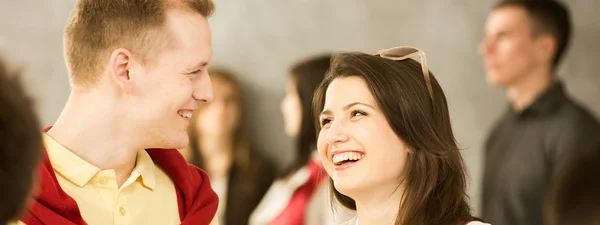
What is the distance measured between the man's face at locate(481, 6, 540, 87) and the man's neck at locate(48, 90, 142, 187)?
2.55 m

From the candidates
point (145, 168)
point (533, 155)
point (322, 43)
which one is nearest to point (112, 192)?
point (145, 168)

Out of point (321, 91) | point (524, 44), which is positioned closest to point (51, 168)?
point (321, 91)

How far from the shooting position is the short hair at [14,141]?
1.12 metres

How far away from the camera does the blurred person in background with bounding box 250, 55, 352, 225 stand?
3.49 m

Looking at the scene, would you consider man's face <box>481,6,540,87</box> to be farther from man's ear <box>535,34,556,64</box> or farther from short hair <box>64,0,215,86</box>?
short hair <box>64,0,215,86</box>

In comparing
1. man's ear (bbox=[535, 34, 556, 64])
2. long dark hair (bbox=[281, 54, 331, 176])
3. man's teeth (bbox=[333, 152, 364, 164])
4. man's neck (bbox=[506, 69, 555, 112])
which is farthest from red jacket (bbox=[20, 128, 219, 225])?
man's ear (bbox=[535, 34, 556, 64])

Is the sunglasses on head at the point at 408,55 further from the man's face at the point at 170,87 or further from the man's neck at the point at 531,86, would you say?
Answer: the man's neck at the point at 531,86

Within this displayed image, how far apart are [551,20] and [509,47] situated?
0.76 ft

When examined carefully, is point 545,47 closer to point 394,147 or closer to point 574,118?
point 574,118

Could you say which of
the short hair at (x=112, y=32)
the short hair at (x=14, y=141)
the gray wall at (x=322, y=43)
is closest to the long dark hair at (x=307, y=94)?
the gray wall at (x=322, y=43)

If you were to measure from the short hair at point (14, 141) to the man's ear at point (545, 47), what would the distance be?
3.43 meters

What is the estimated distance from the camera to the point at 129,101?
7.06ft

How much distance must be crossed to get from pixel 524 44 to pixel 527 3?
0.20 metres

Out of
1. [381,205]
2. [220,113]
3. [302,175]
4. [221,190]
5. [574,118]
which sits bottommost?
[221,190]
